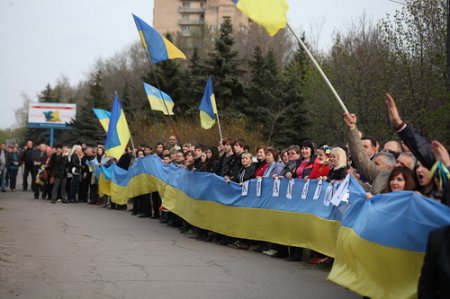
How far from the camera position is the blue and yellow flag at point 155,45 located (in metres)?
21.2

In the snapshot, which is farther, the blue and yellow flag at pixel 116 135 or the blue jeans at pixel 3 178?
the blue jeans at pixel 3 178

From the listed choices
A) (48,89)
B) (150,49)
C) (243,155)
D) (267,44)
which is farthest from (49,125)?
(243,155)

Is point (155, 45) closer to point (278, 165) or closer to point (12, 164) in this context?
point (278, 165)

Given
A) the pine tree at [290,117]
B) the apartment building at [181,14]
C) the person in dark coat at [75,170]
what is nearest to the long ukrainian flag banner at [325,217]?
the person in dark coat at [75,170]

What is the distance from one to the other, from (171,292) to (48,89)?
94863mm

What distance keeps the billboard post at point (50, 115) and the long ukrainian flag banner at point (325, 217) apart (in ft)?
209

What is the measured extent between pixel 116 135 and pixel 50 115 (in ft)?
212

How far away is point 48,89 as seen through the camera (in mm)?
100812

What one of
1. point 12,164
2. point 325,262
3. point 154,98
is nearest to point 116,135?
point 154,98

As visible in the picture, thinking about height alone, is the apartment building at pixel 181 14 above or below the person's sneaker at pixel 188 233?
above

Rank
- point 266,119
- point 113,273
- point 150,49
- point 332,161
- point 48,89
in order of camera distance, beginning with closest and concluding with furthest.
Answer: point 113,273 < point 332,161 < point 150,49 < point 266,119 < point 48,89

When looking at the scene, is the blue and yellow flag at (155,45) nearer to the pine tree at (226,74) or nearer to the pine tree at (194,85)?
the pine tree at (194,85)

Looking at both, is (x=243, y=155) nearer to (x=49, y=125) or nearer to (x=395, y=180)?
(x=395, y=180)

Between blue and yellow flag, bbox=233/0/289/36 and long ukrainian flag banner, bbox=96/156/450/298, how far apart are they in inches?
97.0
